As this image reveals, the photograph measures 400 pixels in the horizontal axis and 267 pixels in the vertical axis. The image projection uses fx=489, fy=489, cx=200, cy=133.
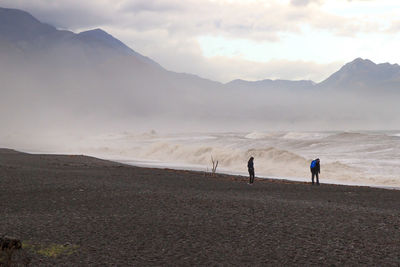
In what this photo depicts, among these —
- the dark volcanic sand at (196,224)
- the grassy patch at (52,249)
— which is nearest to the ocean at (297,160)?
the dark volcanic sand at (196,224)

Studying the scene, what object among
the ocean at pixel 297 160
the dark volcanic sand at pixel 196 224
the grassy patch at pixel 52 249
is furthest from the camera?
the ocean at pixel 297 160

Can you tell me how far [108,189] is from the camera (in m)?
21.6

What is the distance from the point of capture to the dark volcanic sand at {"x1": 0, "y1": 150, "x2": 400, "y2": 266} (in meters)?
11.2

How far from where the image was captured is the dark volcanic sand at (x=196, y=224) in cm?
1116

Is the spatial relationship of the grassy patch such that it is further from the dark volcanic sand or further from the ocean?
the ocean

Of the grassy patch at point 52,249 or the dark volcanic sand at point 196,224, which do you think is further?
the dark volcanic sand at point 196,224

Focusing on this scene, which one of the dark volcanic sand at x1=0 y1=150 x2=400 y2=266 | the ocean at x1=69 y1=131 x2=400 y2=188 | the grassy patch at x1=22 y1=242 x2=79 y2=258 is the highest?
the ocean at x1=69 y1=131 x2=400 y2=188

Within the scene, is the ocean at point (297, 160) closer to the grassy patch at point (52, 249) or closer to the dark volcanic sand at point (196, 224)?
the dark volcanic sand at point (196, 224)

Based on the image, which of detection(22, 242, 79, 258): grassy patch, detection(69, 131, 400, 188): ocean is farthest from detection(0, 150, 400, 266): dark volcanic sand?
detection(69, 131, 400, 188): ocean

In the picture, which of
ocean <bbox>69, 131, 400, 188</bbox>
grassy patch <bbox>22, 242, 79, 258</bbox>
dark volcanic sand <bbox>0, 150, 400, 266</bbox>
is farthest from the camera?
ocean <bbox>69, 131, 400, 188</bbox>

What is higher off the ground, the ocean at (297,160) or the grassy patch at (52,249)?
the ocean at (297,160)

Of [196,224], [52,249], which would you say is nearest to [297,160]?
[196,224]

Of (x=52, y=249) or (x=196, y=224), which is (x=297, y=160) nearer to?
(x=196, y=224)

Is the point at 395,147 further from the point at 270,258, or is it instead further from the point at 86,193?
the point at 270,258
